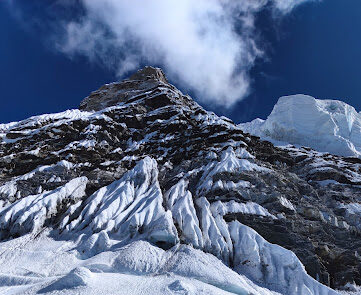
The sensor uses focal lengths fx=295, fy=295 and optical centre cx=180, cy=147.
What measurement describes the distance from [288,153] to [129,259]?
140 ft

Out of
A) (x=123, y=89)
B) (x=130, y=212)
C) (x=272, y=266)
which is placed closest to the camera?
(x=272, y=266)

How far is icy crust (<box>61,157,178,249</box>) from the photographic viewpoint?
29.2m

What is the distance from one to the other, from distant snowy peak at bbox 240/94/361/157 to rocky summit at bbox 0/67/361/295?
46.4ft

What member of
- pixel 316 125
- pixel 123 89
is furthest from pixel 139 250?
pixel 123 89

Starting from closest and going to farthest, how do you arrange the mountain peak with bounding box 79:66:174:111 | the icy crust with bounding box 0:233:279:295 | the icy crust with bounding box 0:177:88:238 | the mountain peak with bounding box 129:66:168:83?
1. the icy crust with bounding box 0:233:279:295
2. the icy crust with bounding box 0:177:88:238
3. the mountain peak with bounding box 79:66:174:111
4. the mountain peak with bounding box 129:66:168:83

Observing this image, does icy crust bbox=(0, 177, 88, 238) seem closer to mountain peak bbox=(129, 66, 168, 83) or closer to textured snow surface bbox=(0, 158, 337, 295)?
textured snow surface bbox=(0, 158, 337, 295)

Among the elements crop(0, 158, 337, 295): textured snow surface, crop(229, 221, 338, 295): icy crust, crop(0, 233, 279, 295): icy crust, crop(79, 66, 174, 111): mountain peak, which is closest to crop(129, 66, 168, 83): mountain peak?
crop(79, 66, 174, 111): mountain peak

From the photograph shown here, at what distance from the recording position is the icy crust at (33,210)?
105 feet

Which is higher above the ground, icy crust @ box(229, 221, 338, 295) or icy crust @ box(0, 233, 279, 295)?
icy crust @ box(229, 221, 338, 295)

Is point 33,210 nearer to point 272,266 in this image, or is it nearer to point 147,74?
point 272,266

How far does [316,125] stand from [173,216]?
2305 inches

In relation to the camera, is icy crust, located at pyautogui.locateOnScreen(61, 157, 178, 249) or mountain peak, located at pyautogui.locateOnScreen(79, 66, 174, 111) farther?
mountain peak, located at pyautogui.locateOnScreen(79, 66, 174, 111)

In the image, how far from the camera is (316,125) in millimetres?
76188

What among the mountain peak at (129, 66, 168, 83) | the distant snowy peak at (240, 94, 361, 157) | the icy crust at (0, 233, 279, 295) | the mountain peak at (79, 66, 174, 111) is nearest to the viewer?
the icy crust at (0, 233, 279, 295)
